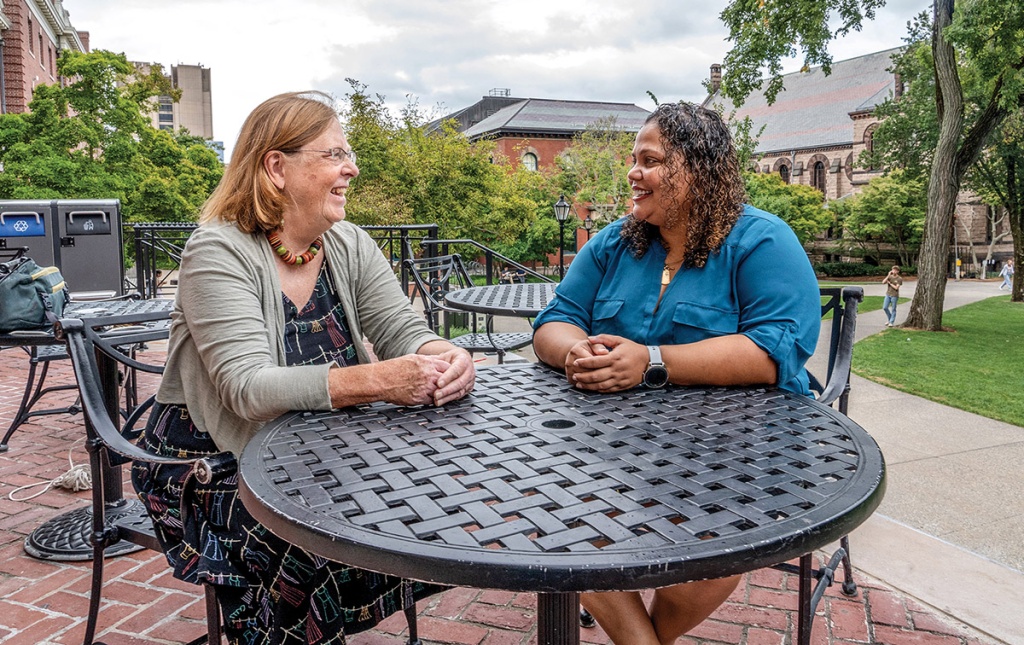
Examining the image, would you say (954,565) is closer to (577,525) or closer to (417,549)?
(577,525)

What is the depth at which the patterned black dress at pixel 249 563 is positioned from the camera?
1.65 m

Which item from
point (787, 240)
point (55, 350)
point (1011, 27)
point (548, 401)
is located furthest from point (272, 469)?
point (1011, 27)

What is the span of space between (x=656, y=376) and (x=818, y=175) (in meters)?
63.0

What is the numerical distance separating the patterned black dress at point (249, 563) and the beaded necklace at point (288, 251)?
0.33 ft

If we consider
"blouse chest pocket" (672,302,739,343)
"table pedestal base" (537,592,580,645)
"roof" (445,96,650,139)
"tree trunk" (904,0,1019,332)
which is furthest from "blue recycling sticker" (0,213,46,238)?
"roof" (445,96,650,139)

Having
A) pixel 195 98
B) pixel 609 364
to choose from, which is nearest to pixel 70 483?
pixel 609 364

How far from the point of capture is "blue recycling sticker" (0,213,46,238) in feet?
17.4

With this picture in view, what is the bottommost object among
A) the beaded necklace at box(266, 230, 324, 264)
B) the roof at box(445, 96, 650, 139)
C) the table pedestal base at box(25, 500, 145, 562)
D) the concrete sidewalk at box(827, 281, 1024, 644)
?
the concrete sidewalk at box(827, 281, 1024, 644)

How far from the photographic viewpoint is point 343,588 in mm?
1710

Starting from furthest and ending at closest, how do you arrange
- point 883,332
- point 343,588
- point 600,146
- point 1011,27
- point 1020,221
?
point 600,146 → point 1020,221 → point 883,332 → point 1011,27 → point 343,588

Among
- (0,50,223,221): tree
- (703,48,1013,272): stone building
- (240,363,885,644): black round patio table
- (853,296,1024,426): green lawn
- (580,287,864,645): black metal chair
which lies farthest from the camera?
(703,48,1013,272): stone building

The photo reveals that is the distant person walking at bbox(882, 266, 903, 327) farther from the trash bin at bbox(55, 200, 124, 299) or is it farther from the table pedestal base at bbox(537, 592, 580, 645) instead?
the table pedestal base at bbox(537, 592, 580, 645)

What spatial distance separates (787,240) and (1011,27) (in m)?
11.8

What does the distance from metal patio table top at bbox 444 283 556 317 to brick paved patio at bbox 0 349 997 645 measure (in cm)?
130
